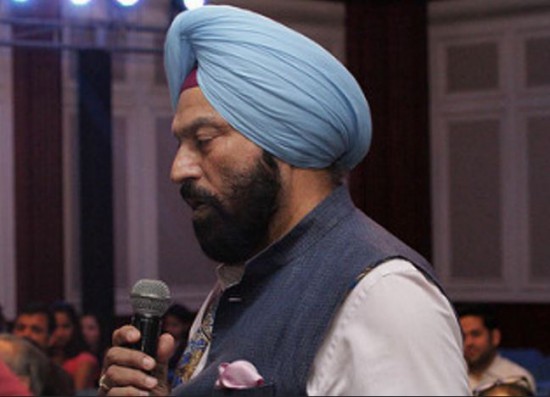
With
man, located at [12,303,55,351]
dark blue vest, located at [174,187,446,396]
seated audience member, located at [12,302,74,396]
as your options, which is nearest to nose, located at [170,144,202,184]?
dark blue vest, located at [174,187,446,396]

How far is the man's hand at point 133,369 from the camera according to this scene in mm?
1133

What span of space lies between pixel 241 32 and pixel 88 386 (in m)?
4.94

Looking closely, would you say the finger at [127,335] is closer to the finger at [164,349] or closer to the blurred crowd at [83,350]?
the finger at [164,349]

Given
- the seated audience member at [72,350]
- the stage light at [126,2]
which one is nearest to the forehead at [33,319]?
the seated audience member at [72,350]

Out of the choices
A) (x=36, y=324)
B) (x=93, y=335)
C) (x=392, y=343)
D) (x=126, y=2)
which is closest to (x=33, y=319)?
(x=36, y=324)

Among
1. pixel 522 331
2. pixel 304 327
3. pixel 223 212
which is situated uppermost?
pixel 223 212

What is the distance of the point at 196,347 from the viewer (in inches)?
52.5

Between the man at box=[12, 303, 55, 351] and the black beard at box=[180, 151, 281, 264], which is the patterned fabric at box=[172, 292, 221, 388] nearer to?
the black beard at box=[180, 151, 281, 264]

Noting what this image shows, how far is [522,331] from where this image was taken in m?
8.52

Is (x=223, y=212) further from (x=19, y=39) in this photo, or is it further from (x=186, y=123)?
(x=19, y=39)

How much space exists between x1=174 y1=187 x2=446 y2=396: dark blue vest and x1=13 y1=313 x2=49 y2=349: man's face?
15.9 ft

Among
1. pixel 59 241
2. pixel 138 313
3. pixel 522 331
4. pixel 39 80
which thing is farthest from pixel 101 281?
pixel 138 313

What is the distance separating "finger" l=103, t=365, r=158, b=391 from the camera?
1.13 metres

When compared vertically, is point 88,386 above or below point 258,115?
below
